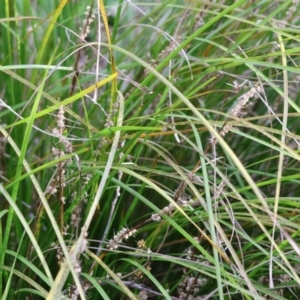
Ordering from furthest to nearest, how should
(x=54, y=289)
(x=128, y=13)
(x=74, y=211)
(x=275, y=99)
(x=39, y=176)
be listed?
1. (x=128, y=13)
2. (x=275, y=99)
3. (x=39, y=176)
4. (x=74, y=211)
5. (x=54, y=289)

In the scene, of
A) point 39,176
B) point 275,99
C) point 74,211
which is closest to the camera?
point 74,211

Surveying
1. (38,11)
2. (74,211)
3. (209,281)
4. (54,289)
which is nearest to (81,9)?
(38,11)

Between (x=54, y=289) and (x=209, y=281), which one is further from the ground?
(x=54, y=289)

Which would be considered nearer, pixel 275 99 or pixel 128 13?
pixel 275 99

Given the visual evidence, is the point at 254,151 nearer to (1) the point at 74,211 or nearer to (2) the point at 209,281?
(2) the point at 209,281

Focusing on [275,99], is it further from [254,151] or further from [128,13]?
[128,13]

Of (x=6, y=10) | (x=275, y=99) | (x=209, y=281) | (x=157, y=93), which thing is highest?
(x=6, y=10)
